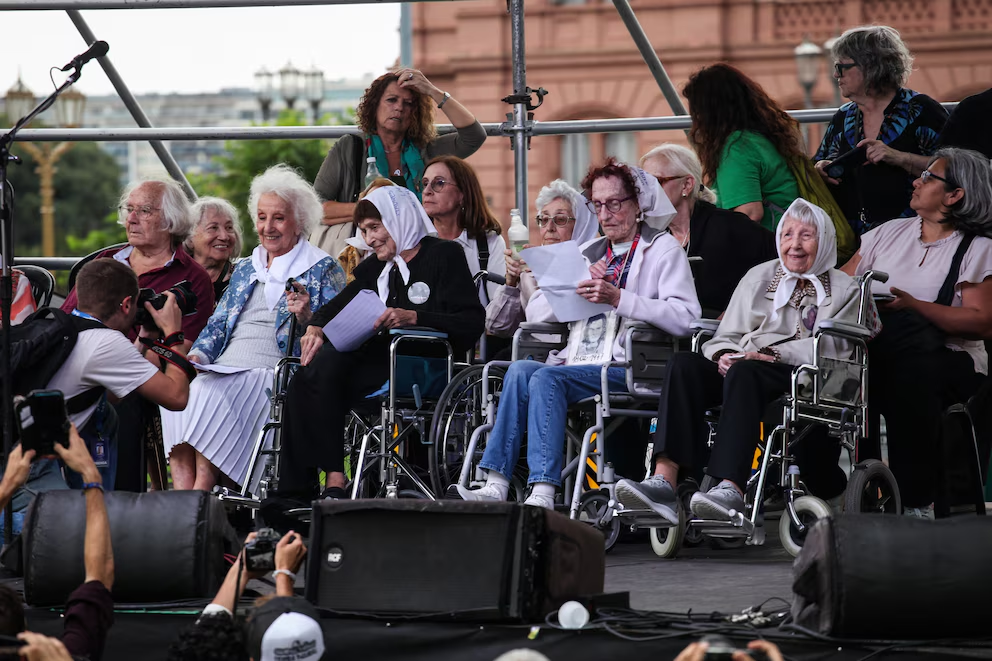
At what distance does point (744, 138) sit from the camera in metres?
5.80

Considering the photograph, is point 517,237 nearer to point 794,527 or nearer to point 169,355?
point 169,355

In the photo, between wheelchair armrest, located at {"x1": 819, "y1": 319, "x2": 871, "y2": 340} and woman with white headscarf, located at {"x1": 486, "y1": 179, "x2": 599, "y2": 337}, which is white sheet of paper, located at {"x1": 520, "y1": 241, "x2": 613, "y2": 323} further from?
wheelchair armrest, located at {"x1": 819, "y1": 319, "x2": 871, "y2": 340}

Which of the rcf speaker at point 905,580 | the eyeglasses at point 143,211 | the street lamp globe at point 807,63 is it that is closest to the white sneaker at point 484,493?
the rcf speaker at point 905,580

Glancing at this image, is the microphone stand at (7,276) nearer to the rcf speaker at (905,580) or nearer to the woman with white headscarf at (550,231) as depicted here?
the woman with white headscarf at (550,231)

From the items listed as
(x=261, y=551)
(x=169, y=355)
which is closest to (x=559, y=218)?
(x=169, y=355)

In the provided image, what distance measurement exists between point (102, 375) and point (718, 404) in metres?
1.98

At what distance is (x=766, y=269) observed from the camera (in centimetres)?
528

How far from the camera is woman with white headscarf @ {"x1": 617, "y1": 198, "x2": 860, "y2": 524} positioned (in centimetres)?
482

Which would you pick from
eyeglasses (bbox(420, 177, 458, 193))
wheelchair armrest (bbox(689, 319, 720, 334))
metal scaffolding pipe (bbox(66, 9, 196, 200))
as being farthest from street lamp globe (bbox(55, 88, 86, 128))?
wheelchair armrest (bbox(689, 319, 720, 334))

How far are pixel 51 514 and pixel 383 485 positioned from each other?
1.57m

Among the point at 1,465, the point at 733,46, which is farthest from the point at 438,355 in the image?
the point at 733,46

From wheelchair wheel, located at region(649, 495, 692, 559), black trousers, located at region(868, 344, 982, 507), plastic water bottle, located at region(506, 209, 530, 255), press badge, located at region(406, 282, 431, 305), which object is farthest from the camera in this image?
plastic water bottle, located at region(506, 209, 530, 255)

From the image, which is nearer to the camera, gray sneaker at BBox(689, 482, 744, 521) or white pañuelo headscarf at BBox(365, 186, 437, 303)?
gray sneaker at BBox(689, 482, 744, 521)

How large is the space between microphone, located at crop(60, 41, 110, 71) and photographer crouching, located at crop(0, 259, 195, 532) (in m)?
0.66
